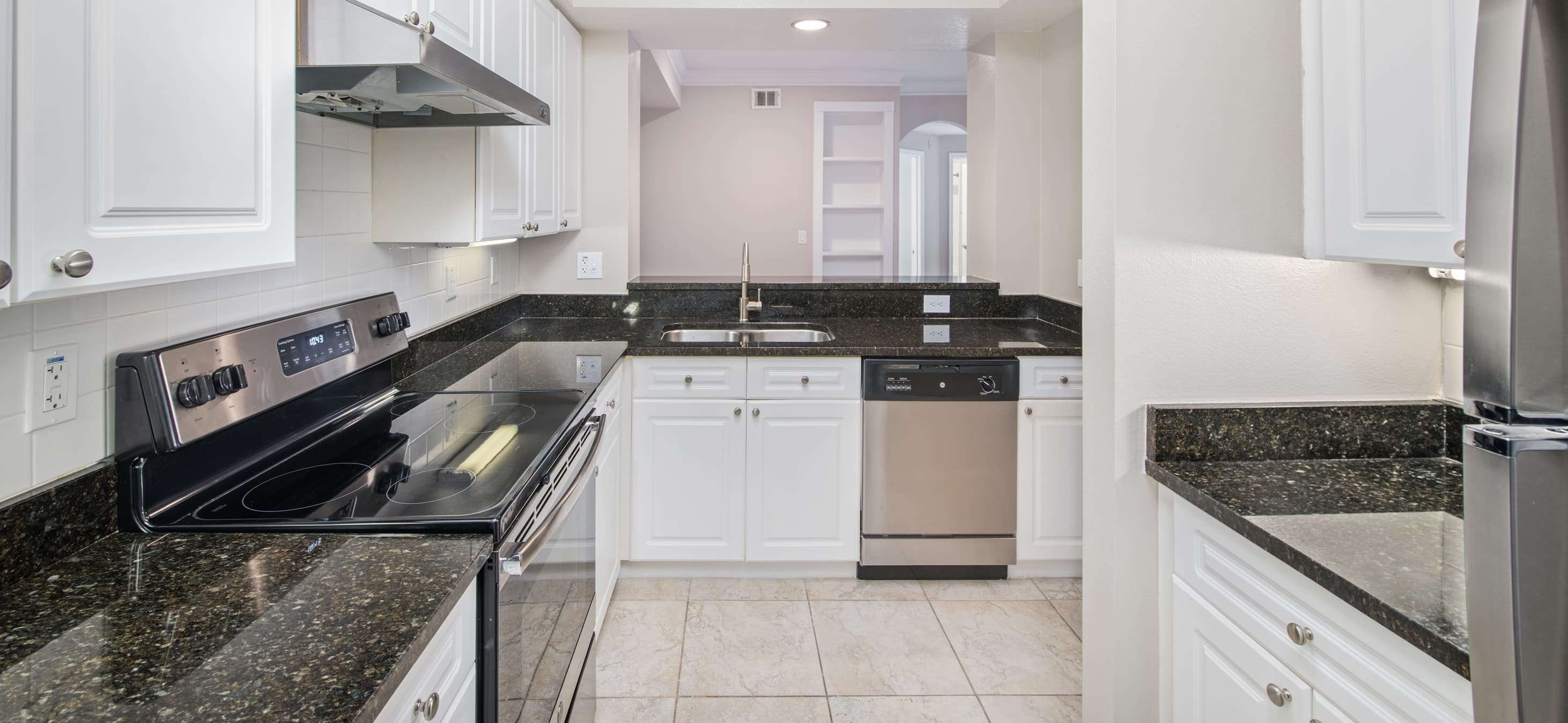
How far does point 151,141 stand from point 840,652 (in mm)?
2176

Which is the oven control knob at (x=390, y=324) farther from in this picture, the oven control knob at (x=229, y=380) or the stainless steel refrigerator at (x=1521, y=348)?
the stainless steel refrigerator at (x=1521, y=348)

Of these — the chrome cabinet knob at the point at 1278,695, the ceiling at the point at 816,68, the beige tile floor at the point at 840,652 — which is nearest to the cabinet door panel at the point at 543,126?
the beige tile floor at the point at 840,652

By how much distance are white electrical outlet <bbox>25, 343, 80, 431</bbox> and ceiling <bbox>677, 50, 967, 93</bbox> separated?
5.08 meters

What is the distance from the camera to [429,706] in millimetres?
1054

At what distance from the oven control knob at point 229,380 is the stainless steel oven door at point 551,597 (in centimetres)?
55

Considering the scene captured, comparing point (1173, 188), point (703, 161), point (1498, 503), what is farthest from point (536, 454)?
point (703, 161)

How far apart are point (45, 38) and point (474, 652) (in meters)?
0.85

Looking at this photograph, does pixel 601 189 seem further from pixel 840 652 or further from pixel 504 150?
pixel 840 652

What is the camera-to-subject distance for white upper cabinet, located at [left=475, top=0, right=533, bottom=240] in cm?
228

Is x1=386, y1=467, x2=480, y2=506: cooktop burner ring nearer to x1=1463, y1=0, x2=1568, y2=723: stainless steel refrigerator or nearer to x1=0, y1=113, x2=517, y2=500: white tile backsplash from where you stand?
x1=0, y1=113, x2=517, y2=500: white tile backsplash

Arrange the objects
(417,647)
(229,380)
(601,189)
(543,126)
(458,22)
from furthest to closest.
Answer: (601,189), (543,126), (458,22), (229,380), (417,647)

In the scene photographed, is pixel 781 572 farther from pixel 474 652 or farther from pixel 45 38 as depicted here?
pixel 45 38

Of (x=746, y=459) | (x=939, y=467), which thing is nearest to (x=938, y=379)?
(x=939, y=467)

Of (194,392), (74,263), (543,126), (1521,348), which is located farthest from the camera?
(543,126)
